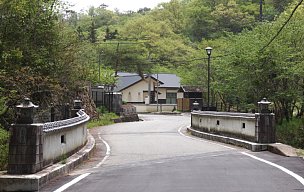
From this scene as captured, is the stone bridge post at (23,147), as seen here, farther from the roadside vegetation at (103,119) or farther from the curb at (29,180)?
the roadside vegetation at (103,119)

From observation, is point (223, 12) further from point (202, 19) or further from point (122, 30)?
point (122, 30)

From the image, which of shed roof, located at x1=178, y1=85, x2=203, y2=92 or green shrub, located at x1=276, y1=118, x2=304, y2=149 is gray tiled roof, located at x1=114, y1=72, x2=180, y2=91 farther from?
green shrub, located at x1=276, y1=118, x2=304, y2=149

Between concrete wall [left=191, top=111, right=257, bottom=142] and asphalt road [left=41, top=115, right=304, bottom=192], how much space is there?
128cm

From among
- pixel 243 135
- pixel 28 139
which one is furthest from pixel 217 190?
pixel 243 135

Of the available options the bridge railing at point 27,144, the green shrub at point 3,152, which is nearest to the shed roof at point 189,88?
the green shrub at point 3,152

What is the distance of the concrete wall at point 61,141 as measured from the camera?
10836 mm

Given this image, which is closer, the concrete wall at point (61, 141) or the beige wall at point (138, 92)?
the concrete wall at point (61, 141)

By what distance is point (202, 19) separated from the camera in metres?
77.4

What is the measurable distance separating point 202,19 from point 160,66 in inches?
434

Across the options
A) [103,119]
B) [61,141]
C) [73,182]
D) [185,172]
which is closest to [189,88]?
[103,119]

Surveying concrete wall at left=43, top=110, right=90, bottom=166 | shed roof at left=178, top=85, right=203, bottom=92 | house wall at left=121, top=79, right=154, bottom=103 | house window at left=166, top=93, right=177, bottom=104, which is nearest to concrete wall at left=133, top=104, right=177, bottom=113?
shed roof at left=178, top=85, right=203, bottom=92

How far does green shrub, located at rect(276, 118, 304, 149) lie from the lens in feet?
87.4

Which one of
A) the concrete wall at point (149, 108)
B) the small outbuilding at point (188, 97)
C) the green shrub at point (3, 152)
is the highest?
the small outbuilding at point (188, 97)

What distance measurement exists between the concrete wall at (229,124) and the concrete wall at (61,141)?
7.03 m
